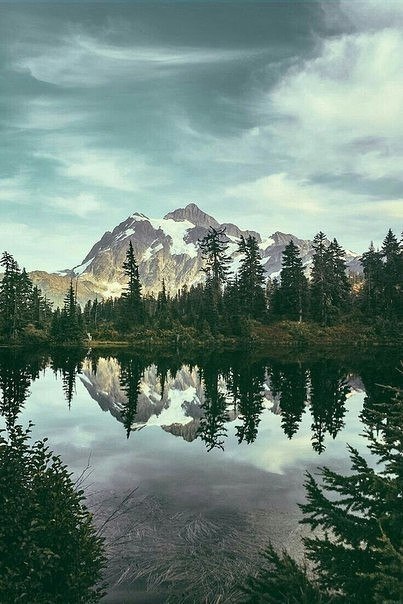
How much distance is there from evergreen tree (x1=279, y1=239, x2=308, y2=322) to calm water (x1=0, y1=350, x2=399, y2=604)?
4468cm

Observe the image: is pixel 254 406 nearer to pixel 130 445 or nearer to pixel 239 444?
pixel 239 444

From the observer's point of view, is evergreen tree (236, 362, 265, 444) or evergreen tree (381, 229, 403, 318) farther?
evergreen tree (381, 229, 403, 318)

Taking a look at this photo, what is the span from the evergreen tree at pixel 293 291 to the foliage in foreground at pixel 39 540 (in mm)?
89592

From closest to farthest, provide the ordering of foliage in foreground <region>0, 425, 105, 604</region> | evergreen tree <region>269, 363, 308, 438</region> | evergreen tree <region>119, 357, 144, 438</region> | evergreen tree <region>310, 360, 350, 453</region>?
foliage in foreground <region>0, 425, 105, 604</region>, evergreen tree <region>310, 360, 350, 453</region>, evergreen tree <region>269, 363, 308, 438</region>, evergreen tree <region>119, 357, 144, 438</region>

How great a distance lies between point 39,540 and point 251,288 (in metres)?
94.9

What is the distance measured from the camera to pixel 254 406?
110 ft

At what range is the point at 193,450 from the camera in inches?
938

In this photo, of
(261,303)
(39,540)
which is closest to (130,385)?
(39,540)

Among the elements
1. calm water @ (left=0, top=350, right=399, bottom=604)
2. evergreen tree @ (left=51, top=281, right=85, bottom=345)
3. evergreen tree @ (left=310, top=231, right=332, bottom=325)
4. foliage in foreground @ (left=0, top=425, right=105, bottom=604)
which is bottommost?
calm water @ (left=0, top=350, right=399, bottom=604)

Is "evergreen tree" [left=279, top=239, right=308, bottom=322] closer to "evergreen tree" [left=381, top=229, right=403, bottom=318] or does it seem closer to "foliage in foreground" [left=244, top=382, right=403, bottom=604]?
"evergreen tree" [left=381, top=229, right=403, bottom=318]

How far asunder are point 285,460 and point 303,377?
26.1 meters

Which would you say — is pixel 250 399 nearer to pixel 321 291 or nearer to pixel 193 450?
pixel 193 450

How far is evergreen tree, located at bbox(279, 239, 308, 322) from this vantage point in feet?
320

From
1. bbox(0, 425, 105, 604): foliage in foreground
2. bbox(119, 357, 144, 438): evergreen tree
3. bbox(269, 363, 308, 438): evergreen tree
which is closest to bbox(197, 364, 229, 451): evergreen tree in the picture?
bbox(269, 363, 308, 438): evergreen tree
